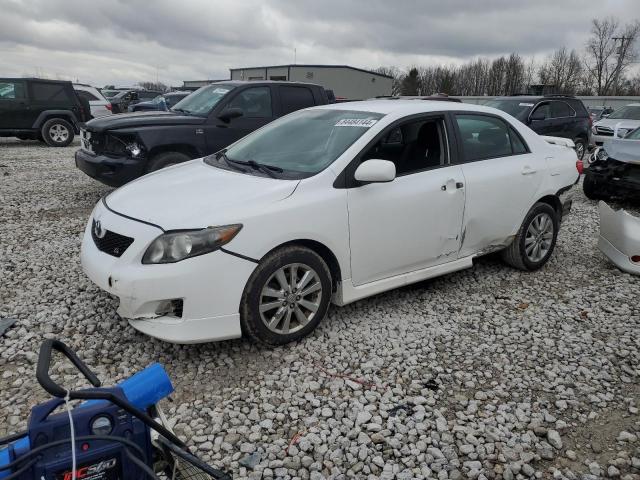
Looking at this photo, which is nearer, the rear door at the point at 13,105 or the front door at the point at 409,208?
the front door at the point at 409,208

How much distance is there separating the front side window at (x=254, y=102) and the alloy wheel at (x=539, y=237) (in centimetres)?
432

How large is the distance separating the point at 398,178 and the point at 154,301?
6.47 feet

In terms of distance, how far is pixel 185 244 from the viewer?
3055 millimetres

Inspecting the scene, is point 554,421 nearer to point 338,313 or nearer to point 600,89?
point 338,313

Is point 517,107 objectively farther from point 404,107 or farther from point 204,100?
point 404,107

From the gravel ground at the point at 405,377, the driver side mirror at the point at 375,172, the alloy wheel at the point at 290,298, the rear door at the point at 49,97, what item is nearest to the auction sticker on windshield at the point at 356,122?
the driver side mirror at the point at 375,172

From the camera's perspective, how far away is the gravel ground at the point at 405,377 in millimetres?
2584

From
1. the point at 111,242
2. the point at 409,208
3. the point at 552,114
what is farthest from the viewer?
the point at 552,114

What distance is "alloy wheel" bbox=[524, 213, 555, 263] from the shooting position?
4941 mm

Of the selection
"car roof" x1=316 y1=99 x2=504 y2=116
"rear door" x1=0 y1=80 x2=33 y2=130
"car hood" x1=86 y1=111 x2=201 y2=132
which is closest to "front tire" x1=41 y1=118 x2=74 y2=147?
"rear door" x1=0 y1=80 x2=33 y2=130

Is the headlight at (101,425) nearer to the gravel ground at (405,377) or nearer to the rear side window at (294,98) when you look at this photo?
the gravel ground at (405,377)

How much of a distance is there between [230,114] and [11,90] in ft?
31.1

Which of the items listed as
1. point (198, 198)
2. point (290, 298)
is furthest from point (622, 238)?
point (198, 198)

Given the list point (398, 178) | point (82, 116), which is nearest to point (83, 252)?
point (398, 178)
